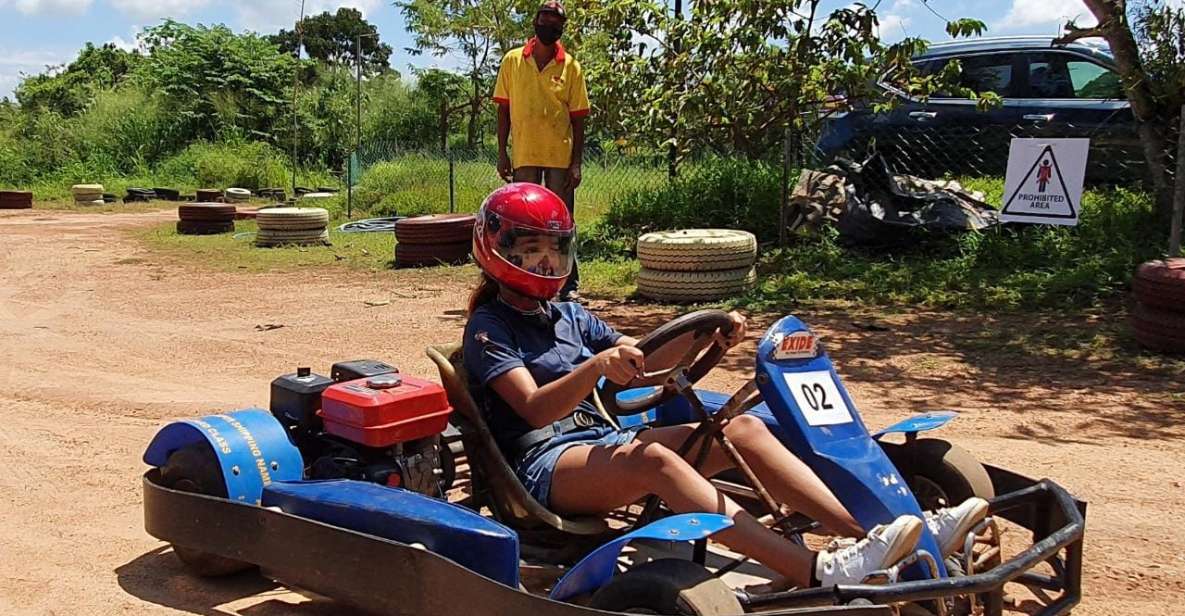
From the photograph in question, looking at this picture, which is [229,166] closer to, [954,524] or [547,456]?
[547,456]

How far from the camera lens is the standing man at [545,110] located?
24.1ft

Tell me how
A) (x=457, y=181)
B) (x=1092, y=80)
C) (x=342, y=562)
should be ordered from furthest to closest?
(x=457, y=181) < (x=1092, y=80) < (x=342, y=562)

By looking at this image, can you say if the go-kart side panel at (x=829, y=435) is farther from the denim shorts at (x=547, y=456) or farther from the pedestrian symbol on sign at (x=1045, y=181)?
the pedestrian symbol on sign at (x=1045, y=181)

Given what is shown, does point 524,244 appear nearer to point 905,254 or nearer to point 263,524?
point 263,524

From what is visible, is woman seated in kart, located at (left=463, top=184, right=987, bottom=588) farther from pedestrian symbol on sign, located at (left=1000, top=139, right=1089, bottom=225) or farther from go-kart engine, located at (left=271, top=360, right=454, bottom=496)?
pedestrian symbol on sign, located at (left=1000, top=139, right=1089, bottom=225)

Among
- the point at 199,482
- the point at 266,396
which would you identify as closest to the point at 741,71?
the point at 266,396

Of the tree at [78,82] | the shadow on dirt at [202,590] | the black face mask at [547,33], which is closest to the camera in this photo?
the shadow on dirt at [202,590]

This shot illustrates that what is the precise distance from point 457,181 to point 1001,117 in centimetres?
778

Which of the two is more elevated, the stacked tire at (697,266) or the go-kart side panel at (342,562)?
the stacked tire at (697,266)

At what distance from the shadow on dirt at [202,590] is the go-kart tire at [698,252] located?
5.08 metres

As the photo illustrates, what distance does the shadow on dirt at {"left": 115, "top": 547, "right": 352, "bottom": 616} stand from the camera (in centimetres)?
322

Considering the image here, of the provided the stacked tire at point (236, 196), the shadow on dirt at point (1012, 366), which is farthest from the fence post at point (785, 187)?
the stacked tire at point (236, 196)

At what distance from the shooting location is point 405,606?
274 cm

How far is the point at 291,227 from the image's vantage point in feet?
40.9
